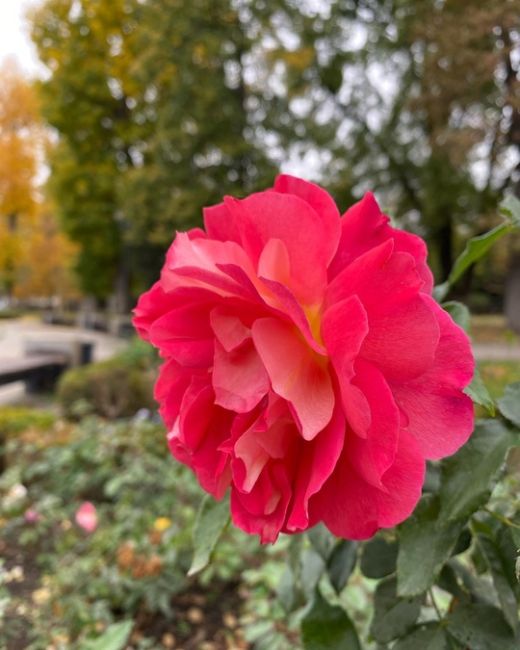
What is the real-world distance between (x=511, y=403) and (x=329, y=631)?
0.32 m

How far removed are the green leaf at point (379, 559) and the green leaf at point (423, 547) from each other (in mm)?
119

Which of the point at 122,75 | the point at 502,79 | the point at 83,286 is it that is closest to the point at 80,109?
the point at 122,75

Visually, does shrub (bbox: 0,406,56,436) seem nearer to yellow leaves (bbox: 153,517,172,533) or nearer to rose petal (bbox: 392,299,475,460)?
yellow leaves (bbox: 153,517,172,533)

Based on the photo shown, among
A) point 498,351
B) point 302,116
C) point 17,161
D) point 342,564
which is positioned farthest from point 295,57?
point 17,161

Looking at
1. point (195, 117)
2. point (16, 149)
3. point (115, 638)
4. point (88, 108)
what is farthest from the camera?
point (16, 149)

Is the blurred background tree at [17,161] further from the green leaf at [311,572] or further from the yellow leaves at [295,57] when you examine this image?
the green leaf at [311,572]

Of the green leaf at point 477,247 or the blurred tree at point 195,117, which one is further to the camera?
the blurred tree at point 195,117

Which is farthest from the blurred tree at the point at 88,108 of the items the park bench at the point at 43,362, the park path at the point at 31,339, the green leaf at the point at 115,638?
the green leaf at the point at 115,638

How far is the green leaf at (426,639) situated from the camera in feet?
1.64

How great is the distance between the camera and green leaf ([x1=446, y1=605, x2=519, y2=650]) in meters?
0.49

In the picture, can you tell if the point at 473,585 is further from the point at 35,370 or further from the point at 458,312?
the point at 35,370

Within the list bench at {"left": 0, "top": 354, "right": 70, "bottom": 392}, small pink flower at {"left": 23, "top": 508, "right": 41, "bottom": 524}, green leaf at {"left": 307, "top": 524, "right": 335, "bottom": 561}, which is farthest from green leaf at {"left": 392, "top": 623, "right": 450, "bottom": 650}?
bench at {"left": 0, "top": 354, "right": 70, "bottom": 392}

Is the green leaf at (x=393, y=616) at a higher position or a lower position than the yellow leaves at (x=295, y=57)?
lower

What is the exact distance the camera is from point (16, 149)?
16125 mm
